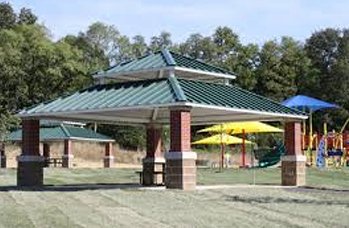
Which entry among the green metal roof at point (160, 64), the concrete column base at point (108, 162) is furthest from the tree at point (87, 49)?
the green metal roof at point (160, 64)

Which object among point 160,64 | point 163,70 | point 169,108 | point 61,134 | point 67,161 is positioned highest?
point 160,64

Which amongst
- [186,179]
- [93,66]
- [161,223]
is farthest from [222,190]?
[93,66]

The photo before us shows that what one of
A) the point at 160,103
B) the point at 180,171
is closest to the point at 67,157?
the point at 160,103

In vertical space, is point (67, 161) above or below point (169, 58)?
below

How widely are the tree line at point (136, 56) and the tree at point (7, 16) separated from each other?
0.07 m

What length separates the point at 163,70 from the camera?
2648cm

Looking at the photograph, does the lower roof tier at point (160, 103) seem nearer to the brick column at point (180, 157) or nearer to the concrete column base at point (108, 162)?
the brick column at point (180, 157)

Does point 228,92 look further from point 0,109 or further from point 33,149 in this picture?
point 0,109

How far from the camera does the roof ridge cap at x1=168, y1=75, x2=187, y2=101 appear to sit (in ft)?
78.4

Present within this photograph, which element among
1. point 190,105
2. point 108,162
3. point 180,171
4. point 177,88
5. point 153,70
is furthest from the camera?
point 108,162

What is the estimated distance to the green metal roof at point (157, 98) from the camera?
24.5 metres

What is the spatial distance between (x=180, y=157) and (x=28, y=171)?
23.1 ft

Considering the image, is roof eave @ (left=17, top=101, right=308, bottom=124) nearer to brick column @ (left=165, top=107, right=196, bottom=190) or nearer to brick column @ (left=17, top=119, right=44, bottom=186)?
brick column @ (left=165, top=107, right=196, bottom=190)

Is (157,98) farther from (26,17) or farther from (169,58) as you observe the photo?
(26,17)
